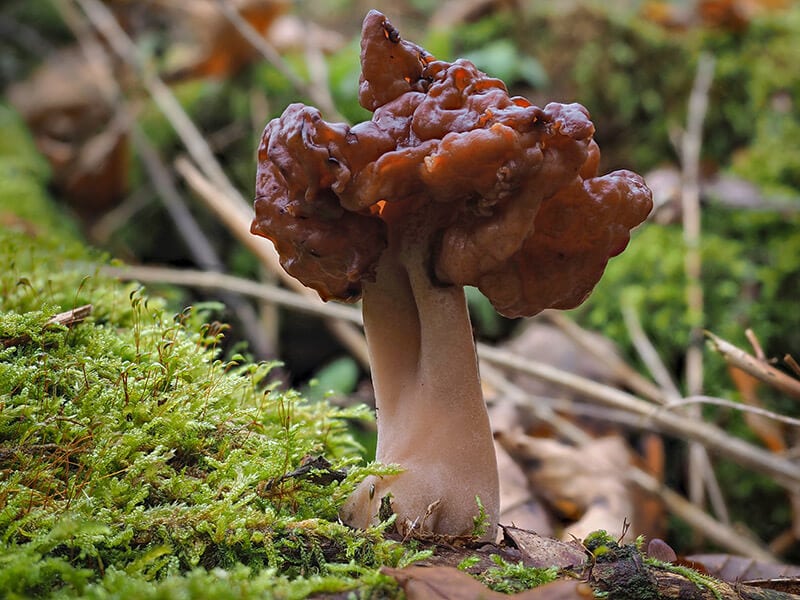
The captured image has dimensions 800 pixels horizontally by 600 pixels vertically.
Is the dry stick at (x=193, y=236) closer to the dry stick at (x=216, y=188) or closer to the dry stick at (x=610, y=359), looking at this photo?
the dry stick at (x=216, y=188)

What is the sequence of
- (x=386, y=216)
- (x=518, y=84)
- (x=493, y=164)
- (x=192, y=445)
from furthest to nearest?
(x=518, y=84) → (x=386, y=216) → (x=192, y=445) → (x=493, y=164)

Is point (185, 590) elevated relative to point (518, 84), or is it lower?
lower

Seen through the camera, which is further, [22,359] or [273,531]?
[22,359]

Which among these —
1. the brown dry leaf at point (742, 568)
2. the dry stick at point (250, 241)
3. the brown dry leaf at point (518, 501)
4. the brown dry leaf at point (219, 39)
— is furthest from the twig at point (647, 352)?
the brown dry leaf at point (219, 39)

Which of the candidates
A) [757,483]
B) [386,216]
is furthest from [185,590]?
[757,483]

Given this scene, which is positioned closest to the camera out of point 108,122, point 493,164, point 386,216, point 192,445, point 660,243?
point 493,164

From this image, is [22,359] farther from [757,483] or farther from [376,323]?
[757,483]

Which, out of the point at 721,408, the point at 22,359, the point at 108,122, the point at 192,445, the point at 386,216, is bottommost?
the point at 721,408
